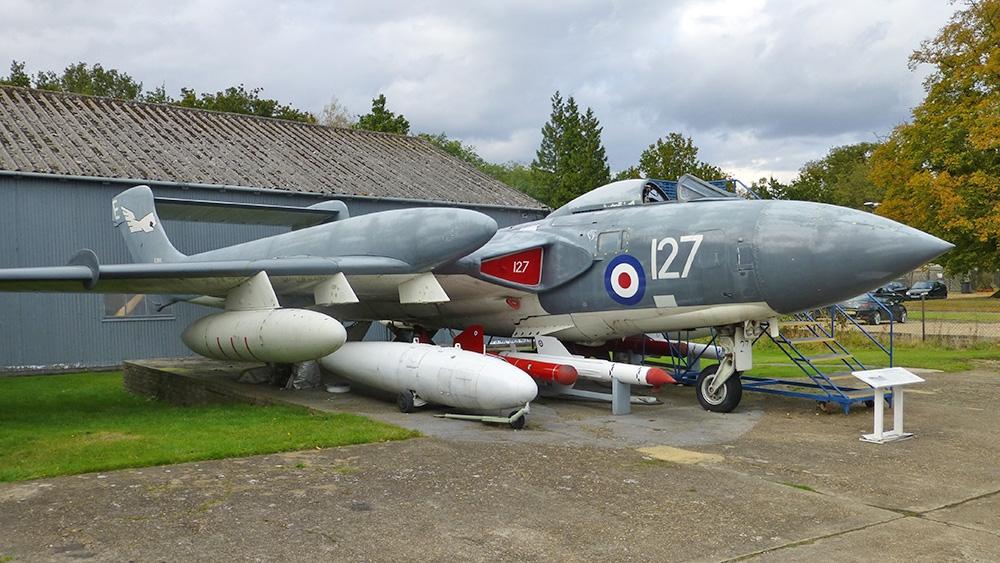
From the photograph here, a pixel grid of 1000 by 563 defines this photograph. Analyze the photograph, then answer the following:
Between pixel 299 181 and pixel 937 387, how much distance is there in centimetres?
1442

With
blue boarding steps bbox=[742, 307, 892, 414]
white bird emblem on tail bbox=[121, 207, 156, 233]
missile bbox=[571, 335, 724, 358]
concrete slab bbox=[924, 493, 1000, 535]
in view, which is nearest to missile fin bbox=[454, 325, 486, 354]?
missile bbox=[571, 335, 724, 358]

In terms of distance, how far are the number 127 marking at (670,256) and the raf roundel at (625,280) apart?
0.22 m

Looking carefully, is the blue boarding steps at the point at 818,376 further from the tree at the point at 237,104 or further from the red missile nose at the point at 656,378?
the tree at the point at 237,104

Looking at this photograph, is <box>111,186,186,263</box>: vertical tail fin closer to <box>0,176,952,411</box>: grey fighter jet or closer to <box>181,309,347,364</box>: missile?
<box>0,176,952,411</box>: grey fighter jet

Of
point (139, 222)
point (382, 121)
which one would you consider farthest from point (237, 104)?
point (139, 222)

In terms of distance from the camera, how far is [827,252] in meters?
9.17

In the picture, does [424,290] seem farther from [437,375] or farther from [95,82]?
[95,82]

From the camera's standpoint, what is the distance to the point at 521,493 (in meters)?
6.45

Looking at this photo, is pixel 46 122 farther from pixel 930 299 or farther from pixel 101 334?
pixel 930 299

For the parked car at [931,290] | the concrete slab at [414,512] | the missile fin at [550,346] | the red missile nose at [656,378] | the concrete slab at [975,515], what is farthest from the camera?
the parked car at [931,290]

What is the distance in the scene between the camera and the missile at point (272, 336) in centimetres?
1023

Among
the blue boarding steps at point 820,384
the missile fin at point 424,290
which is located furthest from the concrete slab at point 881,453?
the missile fin at point 424,290

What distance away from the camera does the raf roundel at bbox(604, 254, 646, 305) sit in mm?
10750

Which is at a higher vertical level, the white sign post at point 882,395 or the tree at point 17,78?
the tree at point 17,78
